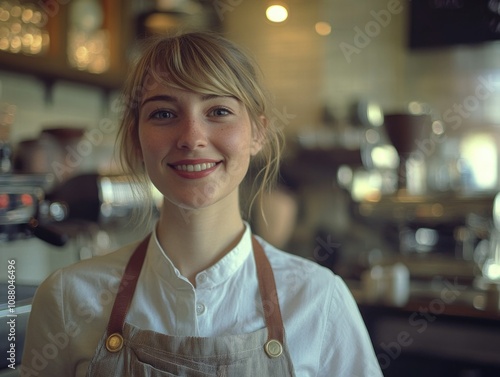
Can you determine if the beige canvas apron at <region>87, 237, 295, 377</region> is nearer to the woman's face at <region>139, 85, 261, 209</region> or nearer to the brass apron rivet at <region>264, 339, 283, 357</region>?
the brass apron rivet at <region>264, 339, 283, 357</region>

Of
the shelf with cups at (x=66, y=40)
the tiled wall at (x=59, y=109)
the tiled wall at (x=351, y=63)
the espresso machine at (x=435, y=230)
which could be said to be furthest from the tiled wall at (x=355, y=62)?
the tiled wall at (x=59, y=109)

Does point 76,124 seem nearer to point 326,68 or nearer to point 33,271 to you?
point 33,271

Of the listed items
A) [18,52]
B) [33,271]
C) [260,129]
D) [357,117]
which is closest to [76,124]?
[18,52]

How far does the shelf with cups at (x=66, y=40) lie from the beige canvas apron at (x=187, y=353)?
5.12 ft

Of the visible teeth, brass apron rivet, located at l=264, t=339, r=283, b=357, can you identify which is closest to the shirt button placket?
brass apron rivet, located at l=264, t=339, r=283, b=357

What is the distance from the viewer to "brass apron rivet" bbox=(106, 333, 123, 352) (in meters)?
1.02

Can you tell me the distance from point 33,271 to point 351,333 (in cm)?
160

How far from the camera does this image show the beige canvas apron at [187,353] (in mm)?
997

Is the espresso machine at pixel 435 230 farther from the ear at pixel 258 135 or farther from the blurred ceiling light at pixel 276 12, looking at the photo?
the ear at pixel 258 135

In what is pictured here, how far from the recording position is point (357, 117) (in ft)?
12.5

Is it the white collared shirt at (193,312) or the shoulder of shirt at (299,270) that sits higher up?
the shoulder of shirt at (299,270)

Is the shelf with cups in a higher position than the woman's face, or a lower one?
higher

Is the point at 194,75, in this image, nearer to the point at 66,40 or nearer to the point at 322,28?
the point at 66,40

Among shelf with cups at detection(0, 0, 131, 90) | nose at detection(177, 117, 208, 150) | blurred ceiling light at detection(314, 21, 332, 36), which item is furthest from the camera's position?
blurred ceiling light at detection(314, 21, 332, 36)
